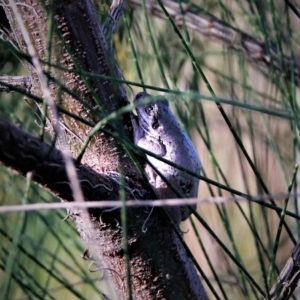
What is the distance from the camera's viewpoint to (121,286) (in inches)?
30.6

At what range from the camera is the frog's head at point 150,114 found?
83cm

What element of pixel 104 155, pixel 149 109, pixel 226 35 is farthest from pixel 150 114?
pixel 226 35

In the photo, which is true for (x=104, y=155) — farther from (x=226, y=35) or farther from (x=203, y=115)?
(x=226, y=35)

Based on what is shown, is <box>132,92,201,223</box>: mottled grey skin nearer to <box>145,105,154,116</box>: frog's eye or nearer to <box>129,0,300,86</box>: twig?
<box>145,105,154,116</box>: frog's eye

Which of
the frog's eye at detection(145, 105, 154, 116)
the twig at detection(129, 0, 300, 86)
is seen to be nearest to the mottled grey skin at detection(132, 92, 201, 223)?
the frog's eye at detection(145, 105, 154, 116)

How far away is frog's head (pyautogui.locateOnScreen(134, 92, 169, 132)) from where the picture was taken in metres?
0.83

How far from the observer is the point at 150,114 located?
84cm

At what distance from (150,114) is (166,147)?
0.18 ft

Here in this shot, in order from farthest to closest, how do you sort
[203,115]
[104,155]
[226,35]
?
[226,35], [203,115], [104,155]

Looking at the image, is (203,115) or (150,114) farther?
(203,115)

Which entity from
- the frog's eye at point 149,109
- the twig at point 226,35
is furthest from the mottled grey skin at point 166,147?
the twig at point 226,35

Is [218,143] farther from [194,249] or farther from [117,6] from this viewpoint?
[117,6]

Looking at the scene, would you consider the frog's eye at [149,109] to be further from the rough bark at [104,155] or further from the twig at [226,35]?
the twig at [226,35]

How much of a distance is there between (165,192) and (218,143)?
1624 mm
